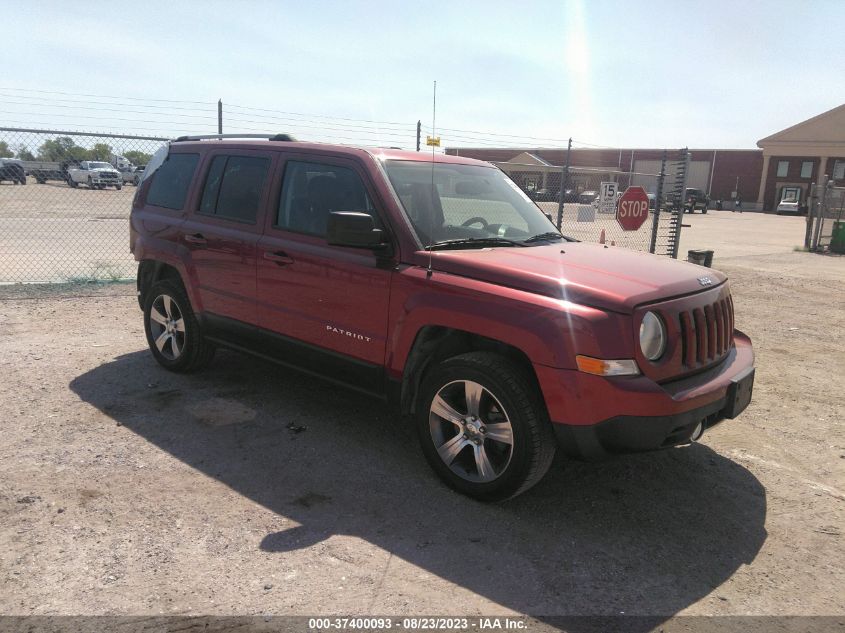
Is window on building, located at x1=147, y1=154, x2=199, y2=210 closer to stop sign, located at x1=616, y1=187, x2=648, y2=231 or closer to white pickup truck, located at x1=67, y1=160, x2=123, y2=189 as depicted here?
stop sign, located at x1=616, y1=187, x2=648, y2=231

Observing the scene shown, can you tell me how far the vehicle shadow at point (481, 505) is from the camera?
295cm

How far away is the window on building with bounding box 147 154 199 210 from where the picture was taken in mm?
5309

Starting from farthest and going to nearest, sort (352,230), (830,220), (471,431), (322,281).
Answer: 1. (830,220)
2. (322,281)
3. (352,230)
4. (471,431)

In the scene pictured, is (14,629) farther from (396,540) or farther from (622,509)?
(622,509)

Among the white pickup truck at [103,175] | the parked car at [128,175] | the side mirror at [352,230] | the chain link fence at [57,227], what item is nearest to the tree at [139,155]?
the chain link fence at [57,227]

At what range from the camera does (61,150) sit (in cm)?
970

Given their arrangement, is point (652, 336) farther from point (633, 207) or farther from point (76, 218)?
point (76, 218)

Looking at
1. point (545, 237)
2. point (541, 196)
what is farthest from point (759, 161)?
point (545, 237)

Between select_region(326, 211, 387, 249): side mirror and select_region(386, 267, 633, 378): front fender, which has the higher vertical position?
select_region(326, 211, 387, 249): side mirror

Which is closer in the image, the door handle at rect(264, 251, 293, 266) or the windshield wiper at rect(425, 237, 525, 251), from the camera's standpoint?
the windshield wiper at rect(425, 237, 525, 251)

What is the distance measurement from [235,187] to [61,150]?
641 centimetres

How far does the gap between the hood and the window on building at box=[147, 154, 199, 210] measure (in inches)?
101

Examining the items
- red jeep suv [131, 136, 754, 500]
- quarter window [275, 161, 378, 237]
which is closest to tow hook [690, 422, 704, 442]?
red jeep suv [131, 136, 754, 500]

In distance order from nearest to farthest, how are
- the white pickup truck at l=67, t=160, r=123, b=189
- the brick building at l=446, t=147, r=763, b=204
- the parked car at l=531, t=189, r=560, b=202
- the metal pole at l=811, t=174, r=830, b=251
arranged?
the parked car at l=531, t=189, r=560, b=202, the metal pole at l=811, t=174, r=830, b=251, the white pickup truck at l=67, t=160, r=123, b=189, the brick building at l=446, t=147, r=763, b=204
